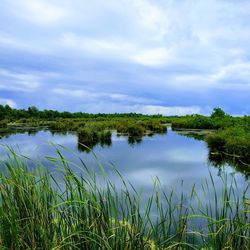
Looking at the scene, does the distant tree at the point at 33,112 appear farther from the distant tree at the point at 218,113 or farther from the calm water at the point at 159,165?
the calm water at the point at 159,165

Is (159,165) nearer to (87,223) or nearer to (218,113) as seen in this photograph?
(87,223)

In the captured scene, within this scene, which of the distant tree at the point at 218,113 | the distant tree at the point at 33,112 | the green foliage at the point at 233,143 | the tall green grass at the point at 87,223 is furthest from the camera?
the distant tree at the point at 33,112

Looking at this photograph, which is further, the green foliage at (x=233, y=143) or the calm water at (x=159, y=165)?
the green foliage at (x=233, y=143)

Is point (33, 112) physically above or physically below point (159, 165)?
above

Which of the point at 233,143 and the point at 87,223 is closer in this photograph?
the point at 87,223

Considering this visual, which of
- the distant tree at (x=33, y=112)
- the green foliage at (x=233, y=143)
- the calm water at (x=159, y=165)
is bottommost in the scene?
the calm water at (x=159, y=165)

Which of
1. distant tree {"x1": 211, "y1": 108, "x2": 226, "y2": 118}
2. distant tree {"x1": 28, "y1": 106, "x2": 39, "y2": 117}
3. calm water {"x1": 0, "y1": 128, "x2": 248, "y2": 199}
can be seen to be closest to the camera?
calm water {"x1": 0, "y1": 128, "x2": 248, "y2": 199}

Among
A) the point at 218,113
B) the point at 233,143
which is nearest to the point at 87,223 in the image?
the point at 233,143

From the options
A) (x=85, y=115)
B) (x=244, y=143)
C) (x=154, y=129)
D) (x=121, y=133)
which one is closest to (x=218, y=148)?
(x=244, y=143)

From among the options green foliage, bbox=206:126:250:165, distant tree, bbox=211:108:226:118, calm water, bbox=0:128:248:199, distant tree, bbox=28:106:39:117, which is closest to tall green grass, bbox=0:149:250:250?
calm water, bbox=0:128:248:199

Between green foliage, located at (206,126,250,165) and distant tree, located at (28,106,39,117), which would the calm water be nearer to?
green foliage, located at (206,126,250,165)

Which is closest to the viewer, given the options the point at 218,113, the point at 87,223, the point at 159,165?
the point at 87,223

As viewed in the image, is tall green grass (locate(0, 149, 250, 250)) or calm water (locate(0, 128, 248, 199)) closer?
tall green grass (locate(0, 149, 250, 250))

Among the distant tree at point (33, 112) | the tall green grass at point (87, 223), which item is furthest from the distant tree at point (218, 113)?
the tall green grass at point (87, 223)
